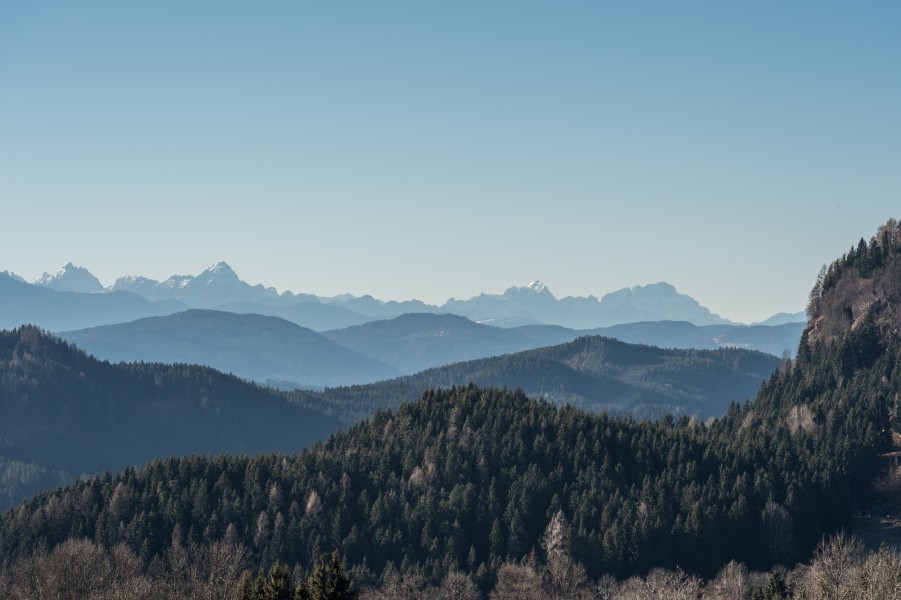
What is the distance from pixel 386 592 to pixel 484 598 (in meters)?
18.6

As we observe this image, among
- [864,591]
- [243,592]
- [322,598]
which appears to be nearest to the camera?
[322,598]

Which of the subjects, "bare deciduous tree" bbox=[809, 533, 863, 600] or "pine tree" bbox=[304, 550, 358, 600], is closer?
"pine tree" bbox=[304, 550, 358, 600]

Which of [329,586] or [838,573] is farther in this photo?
[838,573]

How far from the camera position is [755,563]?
19162cm

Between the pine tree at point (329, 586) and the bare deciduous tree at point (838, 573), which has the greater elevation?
the pine tree at point (329, 586)

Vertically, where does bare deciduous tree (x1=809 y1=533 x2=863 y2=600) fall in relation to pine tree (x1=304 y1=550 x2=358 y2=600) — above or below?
below

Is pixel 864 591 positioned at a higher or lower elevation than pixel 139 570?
higher

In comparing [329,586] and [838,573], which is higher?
[329,586]

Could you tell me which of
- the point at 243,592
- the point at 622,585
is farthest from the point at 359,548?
the point at 243,592

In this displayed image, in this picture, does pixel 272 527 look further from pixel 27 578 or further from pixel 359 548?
pixel 27 578

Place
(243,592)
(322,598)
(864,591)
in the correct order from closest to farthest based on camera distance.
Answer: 1. (322,598)
2. (243,592)
3. (864,591)

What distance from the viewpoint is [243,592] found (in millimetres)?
111125

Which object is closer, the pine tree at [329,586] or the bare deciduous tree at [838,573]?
the pine tree at [329,586]

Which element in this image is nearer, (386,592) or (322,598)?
(322,598)
